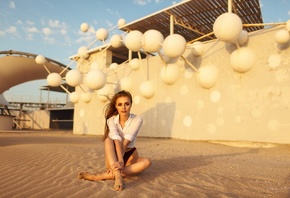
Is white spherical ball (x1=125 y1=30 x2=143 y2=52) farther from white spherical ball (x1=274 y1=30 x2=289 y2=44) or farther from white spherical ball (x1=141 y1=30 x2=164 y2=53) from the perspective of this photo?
white spherical ball (x1=274 y1=30 x2=289 y2=44)

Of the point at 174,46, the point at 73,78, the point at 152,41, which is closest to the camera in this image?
the point at 174,46

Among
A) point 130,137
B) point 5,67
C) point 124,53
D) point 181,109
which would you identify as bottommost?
point 130,137

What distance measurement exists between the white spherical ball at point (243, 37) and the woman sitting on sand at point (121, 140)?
6194 mm

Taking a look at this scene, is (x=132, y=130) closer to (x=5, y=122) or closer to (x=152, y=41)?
(x=152, y=41)

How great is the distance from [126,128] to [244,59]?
20.3ft

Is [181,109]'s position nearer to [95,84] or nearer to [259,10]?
[95,84]

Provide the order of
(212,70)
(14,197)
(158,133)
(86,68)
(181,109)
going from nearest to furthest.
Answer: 1. (14,197)
2. (212,70)
3. (181,109)
4. (158,133)
5. (86,68)

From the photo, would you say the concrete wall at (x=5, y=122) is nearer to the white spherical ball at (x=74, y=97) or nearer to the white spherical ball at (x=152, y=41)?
the white spherical ball at (x=74, y=97)

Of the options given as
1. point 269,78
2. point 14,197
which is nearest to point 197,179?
point 14,197

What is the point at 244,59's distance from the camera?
7996 millimetres

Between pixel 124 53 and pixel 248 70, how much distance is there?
1006 cm

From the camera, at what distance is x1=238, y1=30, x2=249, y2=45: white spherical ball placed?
8.05 metres

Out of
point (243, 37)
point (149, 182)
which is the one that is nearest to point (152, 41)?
point (243, 37)

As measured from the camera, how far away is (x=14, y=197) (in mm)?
2127
